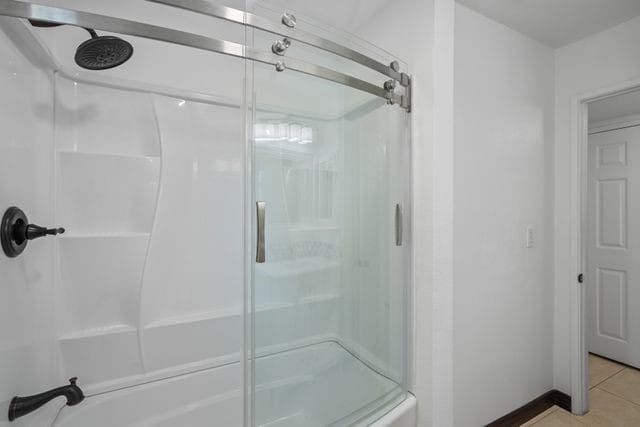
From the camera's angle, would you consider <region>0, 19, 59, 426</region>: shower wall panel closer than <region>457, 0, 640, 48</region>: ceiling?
Yes

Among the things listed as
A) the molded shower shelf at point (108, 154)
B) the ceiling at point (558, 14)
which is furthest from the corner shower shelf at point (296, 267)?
the ceiling at point (558, 14)

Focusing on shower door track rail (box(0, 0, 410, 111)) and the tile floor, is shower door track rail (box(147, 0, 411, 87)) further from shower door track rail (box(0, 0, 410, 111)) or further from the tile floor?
the tile floor

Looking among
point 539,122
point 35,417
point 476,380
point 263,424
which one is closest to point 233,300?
point 263,424

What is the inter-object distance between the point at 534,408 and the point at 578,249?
1.05 meters

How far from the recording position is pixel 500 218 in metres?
1.66

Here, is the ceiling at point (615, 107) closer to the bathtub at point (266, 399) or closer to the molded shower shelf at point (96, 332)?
the bathtub at point (266, 399)

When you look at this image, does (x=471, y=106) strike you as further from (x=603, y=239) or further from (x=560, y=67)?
(x=603, y=239)

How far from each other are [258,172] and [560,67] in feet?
7.37

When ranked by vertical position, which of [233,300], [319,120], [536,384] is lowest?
[536,384]

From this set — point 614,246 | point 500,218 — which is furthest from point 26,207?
point 614,246

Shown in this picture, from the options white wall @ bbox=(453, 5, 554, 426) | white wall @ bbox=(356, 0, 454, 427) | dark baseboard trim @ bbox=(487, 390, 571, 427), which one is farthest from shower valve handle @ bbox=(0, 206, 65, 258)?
dark baseboard trim @ bbox=(487, 390, 571, 427)

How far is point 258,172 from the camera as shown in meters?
1.00

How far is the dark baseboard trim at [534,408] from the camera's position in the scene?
64.4 inches

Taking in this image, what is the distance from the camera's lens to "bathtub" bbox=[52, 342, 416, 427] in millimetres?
1073
